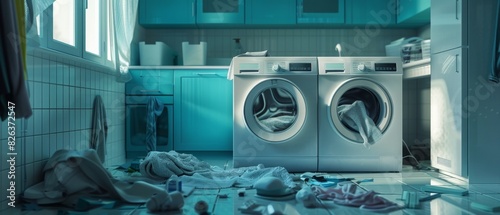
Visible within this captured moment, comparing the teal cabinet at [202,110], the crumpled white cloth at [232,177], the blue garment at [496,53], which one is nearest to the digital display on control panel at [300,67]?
the crumpled white cloth at [232,177]

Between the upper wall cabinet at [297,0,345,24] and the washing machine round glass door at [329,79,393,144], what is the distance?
4.07 feet

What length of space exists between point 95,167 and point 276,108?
1.40 metres

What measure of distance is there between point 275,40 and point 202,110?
47.3 inches

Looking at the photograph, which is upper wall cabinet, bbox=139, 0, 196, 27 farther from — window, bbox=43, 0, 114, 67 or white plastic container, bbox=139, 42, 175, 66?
window, bbox=43, 0, 114, 67

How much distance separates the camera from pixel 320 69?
3105 millimetres

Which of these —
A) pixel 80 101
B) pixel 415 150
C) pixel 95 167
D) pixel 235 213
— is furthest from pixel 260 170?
pixel 415 150

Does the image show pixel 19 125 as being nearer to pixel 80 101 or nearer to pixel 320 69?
pixel 80 101

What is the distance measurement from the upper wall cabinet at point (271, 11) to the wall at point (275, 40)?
0.32 metres

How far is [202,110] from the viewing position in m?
3.85

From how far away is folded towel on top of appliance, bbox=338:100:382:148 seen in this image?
3021 mm

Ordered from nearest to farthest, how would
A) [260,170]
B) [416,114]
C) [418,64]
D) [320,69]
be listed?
[260,170], [320,69], [418,64], [416,114]

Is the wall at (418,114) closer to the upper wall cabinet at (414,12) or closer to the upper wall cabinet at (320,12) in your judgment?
the upper wall cabinet at (414,12)

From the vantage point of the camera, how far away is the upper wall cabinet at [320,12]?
4148 millimetres

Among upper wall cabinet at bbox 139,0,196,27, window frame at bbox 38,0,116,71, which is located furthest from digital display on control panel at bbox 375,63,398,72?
window frame at bbox 38,0,116,71
